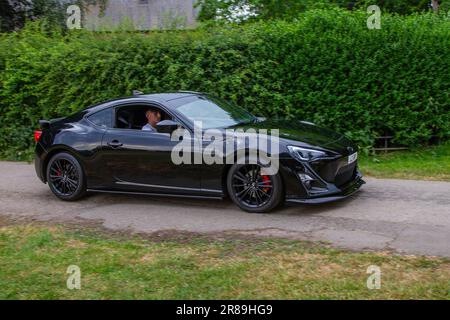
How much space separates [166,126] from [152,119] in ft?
1.85

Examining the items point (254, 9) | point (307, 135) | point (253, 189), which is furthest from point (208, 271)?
point (254, 9)

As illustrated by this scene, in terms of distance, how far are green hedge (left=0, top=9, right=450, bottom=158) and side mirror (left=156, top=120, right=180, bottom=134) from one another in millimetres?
3214

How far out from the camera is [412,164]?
1002 centimetres

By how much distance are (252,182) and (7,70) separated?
7155mm

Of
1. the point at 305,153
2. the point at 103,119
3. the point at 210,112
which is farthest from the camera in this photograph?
the point at 103,119

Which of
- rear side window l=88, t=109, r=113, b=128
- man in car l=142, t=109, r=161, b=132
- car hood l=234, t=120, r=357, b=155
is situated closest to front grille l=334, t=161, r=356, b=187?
car hood l=234, t=120, r=357, b=155


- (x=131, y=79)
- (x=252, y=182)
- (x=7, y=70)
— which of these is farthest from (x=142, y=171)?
(x=7, y=70)

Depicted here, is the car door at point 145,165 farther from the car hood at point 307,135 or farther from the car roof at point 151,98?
the car hood at point 307,135

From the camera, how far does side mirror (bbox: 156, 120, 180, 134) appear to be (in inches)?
299

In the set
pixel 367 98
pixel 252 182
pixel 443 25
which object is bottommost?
pixel 252 182

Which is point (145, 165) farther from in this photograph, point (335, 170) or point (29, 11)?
point (29, 11)

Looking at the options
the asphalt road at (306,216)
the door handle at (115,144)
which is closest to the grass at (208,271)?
the asphalt road at (306,216)

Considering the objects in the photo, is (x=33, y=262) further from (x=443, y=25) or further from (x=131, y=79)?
(x=443, y=25)
